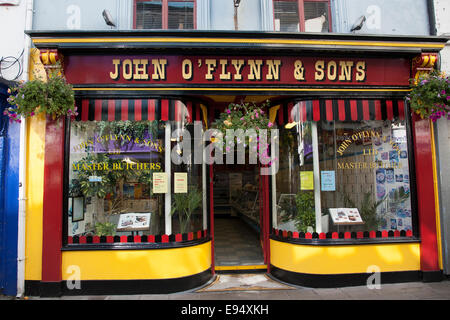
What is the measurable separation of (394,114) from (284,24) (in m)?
2.97

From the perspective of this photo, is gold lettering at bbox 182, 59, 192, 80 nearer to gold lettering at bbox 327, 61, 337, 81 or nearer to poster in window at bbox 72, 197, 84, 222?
gold lettering at bbox 327, 61, 337, 81

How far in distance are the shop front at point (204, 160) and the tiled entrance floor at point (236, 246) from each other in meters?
0.74

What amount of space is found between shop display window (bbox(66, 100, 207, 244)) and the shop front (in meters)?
0.02

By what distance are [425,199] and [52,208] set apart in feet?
23.0

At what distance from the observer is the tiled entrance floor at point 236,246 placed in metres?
6.71

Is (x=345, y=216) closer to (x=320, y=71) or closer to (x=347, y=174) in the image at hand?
(x=347, y=174)

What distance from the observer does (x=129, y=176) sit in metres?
5.62

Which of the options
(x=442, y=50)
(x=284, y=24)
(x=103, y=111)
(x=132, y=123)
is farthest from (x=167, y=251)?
(x=442, y=50)

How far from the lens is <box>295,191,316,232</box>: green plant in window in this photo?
5750mm

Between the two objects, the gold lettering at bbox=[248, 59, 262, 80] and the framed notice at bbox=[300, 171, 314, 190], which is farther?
the framed notice at bbox=[300, 171, 314, 190]

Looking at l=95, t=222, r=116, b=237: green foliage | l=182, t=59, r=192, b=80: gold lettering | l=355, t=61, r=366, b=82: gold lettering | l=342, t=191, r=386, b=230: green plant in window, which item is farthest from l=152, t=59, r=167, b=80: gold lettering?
l=342, t=191, r=386, b=230: green plant in window

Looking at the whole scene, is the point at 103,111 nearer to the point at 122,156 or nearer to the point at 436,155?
the point at 122,156

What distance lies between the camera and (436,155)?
232 inches

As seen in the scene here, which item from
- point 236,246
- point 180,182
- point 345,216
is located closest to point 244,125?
point 180,182
